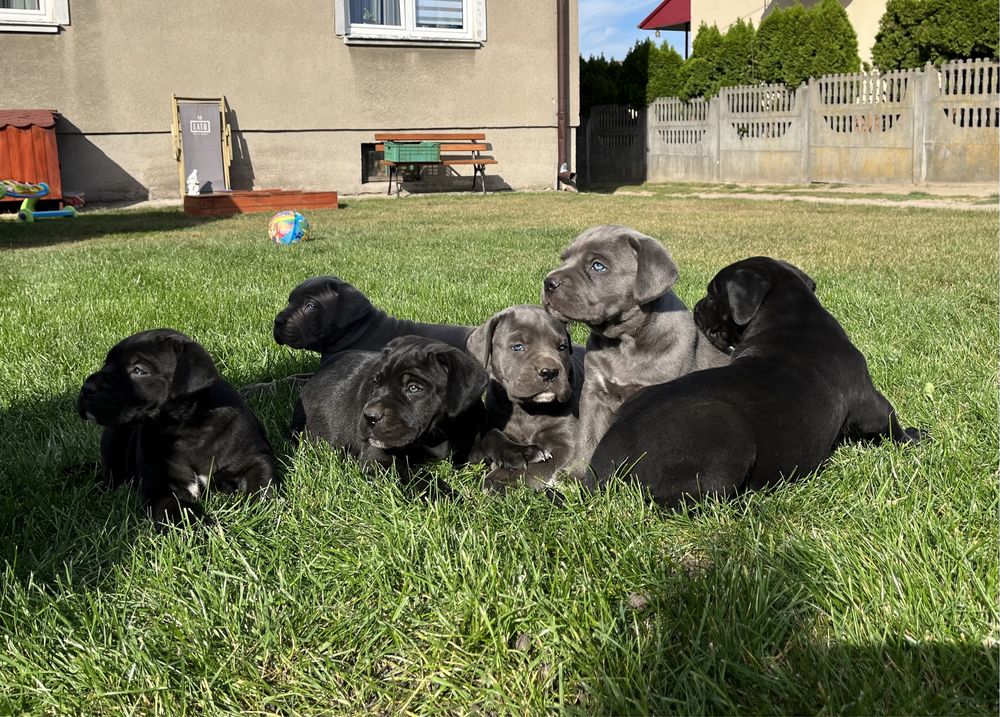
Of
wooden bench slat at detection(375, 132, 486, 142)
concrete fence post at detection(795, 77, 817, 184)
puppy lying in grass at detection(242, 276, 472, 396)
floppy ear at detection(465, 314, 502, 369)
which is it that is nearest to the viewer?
floppy ear at detection(465, 314, 502, 369)

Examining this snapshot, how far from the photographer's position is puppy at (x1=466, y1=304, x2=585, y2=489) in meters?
4.27

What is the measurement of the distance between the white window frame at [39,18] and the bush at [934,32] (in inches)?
662

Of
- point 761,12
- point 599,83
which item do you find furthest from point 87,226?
point 761,12

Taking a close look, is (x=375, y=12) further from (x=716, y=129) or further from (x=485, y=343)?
(x=485, y=343)

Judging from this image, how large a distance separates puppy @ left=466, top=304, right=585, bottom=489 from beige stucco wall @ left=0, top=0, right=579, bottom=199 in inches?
660

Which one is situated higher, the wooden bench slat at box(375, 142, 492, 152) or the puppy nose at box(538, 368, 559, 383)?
the wooden bench slat at box(375, 142, 492, 152)

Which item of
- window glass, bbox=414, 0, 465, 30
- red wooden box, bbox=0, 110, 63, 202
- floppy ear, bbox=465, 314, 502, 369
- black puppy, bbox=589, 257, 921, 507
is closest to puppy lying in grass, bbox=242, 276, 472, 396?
floppy ear, bbox=465, 314, 502, 369

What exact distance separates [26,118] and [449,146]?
29.3ft

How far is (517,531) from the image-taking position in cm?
328

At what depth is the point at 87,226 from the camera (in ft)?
49.9

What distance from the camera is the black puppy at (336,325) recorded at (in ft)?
18.8

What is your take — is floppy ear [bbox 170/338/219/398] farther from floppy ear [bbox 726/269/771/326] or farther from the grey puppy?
floppy ear [bbox 726/269/771/326]

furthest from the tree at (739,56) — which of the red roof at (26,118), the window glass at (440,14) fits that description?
the red roof at (26,118)

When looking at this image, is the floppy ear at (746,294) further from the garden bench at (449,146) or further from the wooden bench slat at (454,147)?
the wooden bench slat at (454,147)
